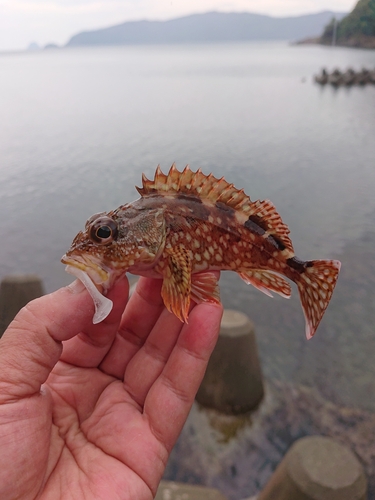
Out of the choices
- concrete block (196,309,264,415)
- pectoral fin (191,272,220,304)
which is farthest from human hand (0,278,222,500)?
concrete block (196,309,264,415)

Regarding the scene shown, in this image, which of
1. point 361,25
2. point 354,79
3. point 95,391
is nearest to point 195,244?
point 95,391

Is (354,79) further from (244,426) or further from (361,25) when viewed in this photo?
(244,426)

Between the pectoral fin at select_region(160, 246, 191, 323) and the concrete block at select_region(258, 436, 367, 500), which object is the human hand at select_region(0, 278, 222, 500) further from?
the concrete block at select_region(258, 436, 367, 500)

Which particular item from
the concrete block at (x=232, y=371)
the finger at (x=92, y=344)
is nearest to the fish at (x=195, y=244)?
the finger at (x=92, y=344)

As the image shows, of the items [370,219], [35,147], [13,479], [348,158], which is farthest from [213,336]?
[35,147]

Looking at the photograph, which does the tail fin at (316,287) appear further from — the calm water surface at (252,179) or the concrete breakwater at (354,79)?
the concrete breakwater at (354,79)

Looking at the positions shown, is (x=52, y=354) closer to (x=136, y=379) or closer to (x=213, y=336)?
(x=136, y=379)
